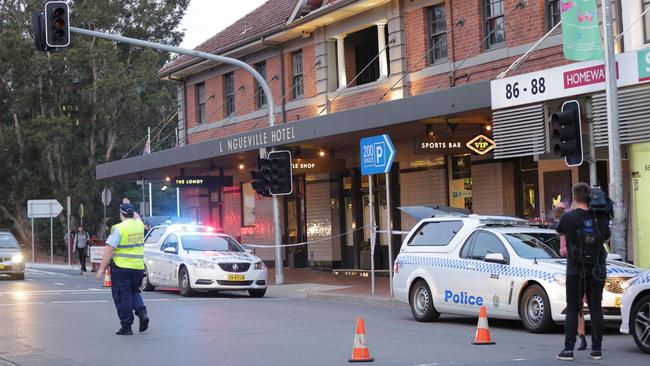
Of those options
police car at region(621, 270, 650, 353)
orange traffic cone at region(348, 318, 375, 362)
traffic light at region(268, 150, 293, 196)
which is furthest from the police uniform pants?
traffic light at region(268, 150, 293, 196)

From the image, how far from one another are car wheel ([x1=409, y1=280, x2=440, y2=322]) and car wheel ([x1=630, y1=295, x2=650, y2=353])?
15.8 feet

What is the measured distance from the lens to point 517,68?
21875 millimetres

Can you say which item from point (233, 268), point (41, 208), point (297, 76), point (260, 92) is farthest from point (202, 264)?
point (41, 208)

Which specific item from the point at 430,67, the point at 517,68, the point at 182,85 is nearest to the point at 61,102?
the point at 182,85

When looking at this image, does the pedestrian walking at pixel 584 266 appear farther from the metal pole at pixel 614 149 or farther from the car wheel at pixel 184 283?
the car wheel at pixel 184 283

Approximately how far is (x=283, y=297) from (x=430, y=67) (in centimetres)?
695

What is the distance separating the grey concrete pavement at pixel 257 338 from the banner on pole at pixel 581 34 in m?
4.38

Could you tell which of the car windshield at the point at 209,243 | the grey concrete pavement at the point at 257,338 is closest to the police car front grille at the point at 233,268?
the car windshield at the point at 209,243

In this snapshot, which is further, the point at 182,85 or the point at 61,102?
the point at 61,102

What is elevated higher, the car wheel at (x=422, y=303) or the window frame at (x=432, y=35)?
the window frame at (x=432, y=35)

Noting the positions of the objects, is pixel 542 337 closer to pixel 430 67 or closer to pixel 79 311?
pixel 79 311

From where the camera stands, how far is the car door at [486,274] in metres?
14.2

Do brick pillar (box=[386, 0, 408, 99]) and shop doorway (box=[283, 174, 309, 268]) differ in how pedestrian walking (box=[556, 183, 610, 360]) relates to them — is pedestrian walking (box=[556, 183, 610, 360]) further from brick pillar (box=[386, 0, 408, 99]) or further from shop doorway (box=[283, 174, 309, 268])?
shop doorway (box=[283, 174, 309, 268])

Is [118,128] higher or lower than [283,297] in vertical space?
higher
